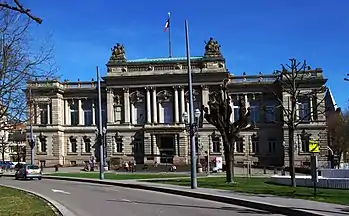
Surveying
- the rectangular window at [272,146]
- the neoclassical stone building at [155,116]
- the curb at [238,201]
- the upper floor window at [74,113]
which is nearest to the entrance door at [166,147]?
the neoclassical stone building at [155,116]

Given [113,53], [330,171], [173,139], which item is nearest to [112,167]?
[173,139]

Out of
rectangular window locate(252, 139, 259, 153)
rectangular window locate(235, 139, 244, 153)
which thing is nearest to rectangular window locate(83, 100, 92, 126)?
rectangular window locate(235, 139, 244, 153)

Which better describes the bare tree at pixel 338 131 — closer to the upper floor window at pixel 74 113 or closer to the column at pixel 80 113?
the column at pixel 80 113

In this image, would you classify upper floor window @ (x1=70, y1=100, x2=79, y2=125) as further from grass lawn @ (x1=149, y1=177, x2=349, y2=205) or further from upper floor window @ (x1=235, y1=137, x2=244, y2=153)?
grass lawn @ (x1=149, y1=177, x2=349, y2=205)

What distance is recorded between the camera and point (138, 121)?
102 metres

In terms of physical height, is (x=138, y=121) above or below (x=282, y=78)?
below

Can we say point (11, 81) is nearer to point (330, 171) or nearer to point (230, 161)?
point (230, 161)

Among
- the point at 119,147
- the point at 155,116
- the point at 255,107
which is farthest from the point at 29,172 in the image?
the point at 255,107

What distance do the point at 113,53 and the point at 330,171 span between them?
6483cm

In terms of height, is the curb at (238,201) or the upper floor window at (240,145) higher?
the upper floor window at (240,145)

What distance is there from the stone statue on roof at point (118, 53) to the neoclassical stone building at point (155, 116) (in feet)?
0.66

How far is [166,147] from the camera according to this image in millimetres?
98125

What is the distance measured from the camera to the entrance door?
317 ft

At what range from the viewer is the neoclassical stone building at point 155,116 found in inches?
3789
